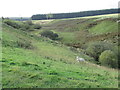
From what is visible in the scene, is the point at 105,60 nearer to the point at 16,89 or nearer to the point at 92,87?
the point at 92,87

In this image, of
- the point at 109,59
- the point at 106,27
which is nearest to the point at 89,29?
the point at 106,27

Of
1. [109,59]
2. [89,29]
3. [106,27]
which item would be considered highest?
[106,27]

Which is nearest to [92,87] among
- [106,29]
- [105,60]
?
[105,60]

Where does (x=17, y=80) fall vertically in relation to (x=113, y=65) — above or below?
above

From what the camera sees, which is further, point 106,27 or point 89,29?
point 89,29

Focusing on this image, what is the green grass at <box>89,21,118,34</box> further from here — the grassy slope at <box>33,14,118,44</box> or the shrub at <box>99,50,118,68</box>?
the shrub at <box>99,50,118,68</box>

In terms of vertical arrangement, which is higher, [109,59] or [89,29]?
[89,29]

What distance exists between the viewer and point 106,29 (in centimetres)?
8275

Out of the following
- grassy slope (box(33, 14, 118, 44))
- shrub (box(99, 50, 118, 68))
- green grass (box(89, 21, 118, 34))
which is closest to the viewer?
shrub (box(99, 50, 118, 68))

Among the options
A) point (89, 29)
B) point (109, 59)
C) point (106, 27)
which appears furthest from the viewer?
point (89, 29)

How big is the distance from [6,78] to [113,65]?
22469 millimetres

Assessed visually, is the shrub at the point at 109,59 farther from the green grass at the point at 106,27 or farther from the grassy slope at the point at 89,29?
the green grass at the point at 106,27

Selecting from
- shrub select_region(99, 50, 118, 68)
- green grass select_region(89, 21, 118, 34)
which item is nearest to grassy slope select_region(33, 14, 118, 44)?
green grass select_region(89, 21, 118, 34)

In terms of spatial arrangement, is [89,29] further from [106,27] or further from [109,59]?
[109,59]
